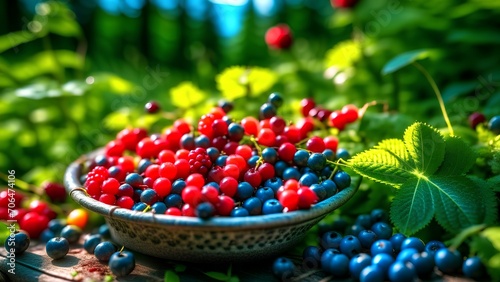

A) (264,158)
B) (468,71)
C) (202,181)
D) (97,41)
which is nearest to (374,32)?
(468,71)

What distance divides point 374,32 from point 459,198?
1.28m

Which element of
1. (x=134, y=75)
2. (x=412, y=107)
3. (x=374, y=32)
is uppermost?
(x=374, y=32)

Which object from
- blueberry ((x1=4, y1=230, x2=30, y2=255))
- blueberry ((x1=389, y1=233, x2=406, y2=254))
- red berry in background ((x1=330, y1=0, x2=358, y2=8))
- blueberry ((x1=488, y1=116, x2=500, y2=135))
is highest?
red berry in background ((x1=330, y1=0, x2=358, y2=8))

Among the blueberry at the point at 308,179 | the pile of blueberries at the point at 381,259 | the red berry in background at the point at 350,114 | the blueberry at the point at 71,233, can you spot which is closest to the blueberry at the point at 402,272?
the pile of blueberries at the point at 381,259

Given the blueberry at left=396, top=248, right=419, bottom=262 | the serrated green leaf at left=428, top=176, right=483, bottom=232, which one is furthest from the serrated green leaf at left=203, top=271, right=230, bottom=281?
the serrated green leaf at left=428, top=176, right=483, bottom=232

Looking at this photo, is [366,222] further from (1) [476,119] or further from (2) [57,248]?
(2) [57,248]

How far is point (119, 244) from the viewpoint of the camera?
156 centimetres

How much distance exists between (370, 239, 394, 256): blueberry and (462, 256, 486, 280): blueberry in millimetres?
192

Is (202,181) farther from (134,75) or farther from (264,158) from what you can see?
(134,75)

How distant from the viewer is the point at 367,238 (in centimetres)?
143

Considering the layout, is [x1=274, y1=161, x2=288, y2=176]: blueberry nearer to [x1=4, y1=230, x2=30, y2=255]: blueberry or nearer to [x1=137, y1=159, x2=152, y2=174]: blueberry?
[x1=137, y1=159, x2=152, y2=174]: blueberry

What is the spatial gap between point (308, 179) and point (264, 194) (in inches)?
5.8

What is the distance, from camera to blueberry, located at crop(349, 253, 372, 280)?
1276 mm

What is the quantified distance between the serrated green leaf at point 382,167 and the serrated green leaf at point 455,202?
3.2 inches
